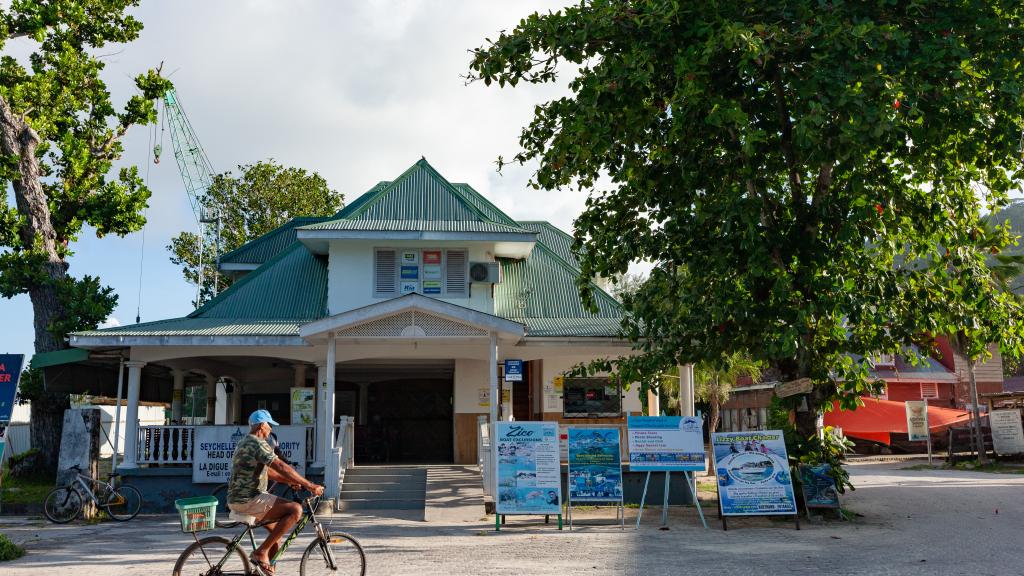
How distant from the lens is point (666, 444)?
13562mm

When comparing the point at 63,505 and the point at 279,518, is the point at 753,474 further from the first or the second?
the point at 63,505

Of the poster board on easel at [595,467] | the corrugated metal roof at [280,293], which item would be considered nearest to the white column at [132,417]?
the corrugated metal roof at [280,293]

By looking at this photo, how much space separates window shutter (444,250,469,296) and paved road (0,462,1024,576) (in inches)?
239

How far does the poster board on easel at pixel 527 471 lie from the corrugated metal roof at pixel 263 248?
1156 cm

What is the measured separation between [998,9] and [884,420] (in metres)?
22.3

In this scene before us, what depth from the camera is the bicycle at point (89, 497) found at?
589 inches

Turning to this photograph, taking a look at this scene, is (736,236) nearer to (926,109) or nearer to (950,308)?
(926,109)

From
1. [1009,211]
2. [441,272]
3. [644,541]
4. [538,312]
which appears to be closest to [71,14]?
[441,272]

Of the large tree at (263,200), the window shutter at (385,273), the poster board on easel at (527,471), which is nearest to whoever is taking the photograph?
the poster board on easel at (527,471)

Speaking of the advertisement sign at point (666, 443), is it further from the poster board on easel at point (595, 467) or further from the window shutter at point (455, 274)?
the window shutter at point (455, 274)

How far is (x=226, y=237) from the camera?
41312 millimetres

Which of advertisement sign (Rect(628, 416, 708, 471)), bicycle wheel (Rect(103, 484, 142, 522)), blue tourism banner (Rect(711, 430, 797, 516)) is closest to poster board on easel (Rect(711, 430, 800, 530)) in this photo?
blue tourism banner (Rect(711, 430, 797, 516))

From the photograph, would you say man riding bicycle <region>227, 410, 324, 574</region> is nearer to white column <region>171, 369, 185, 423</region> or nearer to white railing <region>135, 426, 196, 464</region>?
white railing <region>135, 426, 196, 464</region>

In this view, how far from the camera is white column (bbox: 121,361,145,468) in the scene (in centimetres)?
1633
